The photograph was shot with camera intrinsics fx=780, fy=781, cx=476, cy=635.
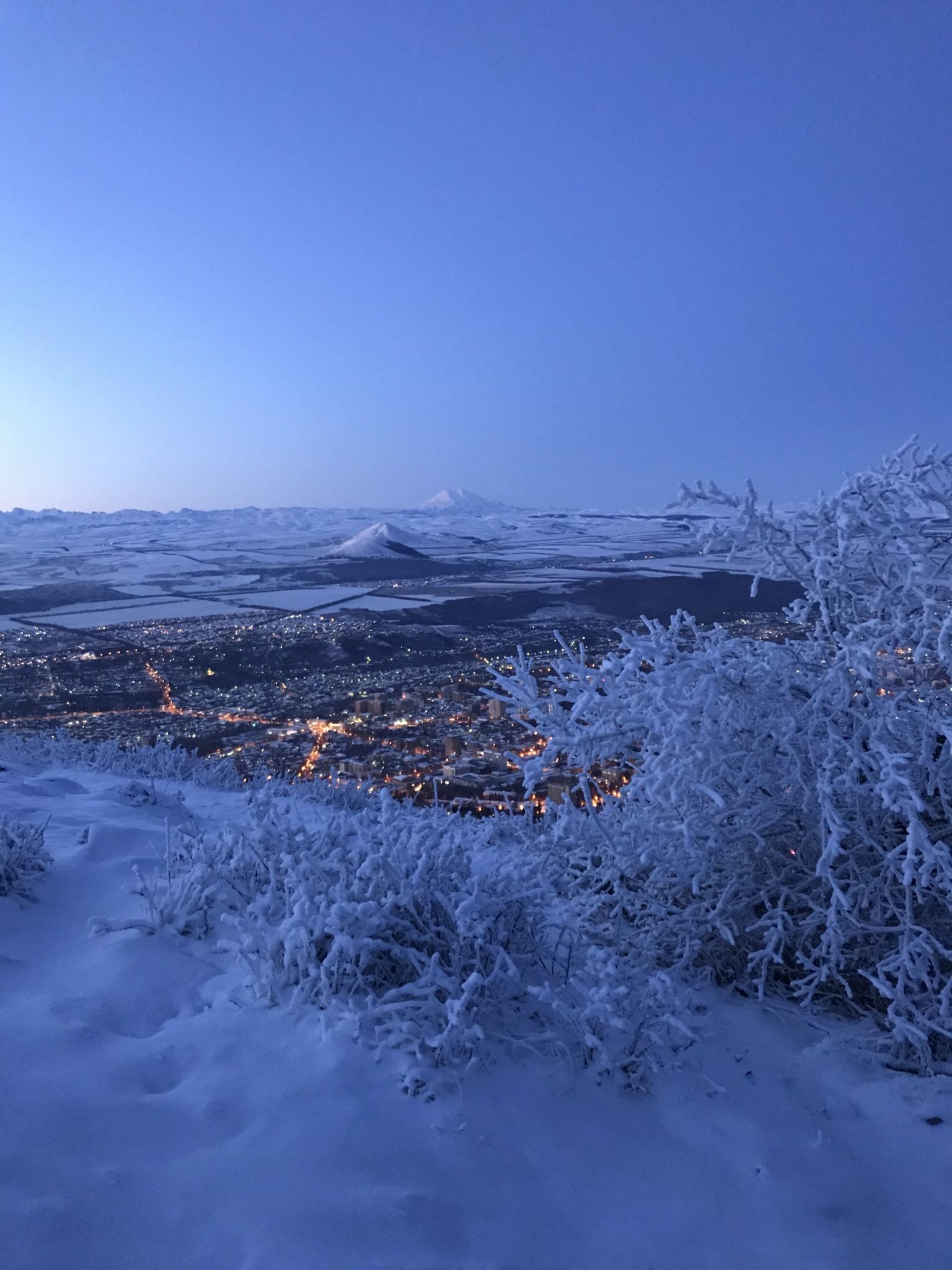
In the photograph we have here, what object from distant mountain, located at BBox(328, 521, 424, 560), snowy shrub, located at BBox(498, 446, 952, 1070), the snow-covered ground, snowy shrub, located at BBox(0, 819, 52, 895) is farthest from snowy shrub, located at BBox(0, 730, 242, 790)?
distant mountain, located at BBox(328, 521, 424, 560)

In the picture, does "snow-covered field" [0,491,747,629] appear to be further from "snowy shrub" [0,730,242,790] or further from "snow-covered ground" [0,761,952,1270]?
"snowy shrub" [0,730,242,790]

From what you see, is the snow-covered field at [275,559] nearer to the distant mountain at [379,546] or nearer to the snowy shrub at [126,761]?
the distant mountain at [379,546]

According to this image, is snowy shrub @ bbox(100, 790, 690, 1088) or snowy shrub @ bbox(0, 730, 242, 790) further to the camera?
snowy shrub @ bbox(0, 730, 242, 790)

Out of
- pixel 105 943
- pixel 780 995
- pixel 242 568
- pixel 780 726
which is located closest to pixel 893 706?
pixel 780 726

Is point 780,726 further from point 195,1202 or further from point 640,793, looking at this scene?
point 195,1202

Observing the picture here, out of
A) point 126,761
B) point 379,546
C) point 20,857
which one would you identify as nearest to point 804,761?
point 20,857
